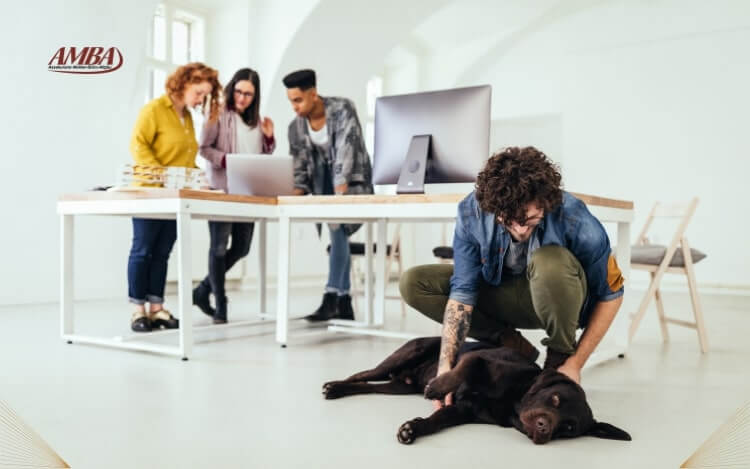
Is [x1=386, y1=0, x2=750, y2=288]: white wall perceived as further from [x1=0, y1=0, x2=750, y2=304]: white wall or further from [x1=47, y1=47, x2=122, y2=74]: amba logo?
[x1=47, y1=47, x2=122, y2=74]: amba logo

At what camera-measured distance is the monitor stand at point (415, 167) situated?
2.72m

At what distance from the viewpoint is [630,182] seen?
7391 millimetres

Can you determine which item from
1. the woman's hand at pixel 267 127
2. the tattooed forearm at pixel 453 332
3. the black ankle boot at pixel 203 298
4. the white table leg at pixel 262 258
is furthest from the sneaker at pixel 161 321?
the tattooed forearm at pixel 453 332

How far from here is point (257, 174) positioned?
3.03 metres

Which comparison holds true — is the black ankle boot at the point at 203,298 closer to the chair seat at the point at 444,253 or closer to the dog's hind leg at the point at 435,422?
the chair seat at the point at 444,253

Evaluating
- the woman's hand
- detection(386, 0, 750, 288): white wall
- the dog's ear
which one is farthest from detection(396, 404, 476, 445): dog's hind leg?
detection(386, 0, 750, 288): white wall

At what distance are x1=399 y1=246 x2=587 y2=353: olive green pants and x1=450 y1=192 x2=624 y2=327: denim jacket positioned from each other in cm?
5

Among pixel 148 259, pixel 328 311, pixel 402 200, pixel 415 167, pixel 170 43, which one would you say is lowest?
pixel 328 311

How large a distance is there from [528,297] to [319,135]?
1861 millimetres

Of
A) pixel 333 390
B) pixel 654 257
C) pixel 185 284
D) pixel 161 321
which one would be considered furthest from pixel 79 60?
pixel 654 257

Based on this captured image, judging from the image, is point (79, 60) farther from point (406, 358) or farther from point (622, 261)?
point (622, 261)

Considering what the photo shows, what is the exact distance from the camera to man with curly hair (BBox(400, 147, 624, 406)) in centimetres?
165

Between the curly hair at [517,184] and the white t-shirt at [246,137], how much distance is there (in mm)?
2134

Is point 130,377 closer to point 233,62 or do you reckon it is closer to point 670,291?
point 233,62
